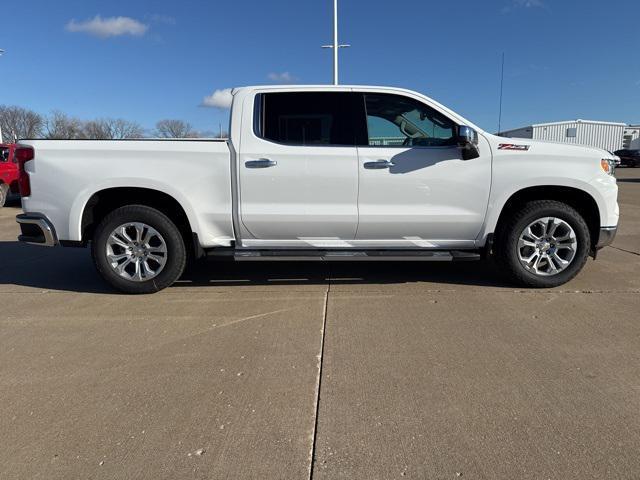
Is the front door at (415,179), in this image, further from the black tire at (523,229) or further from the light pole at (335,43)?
the light pole at (335,43)

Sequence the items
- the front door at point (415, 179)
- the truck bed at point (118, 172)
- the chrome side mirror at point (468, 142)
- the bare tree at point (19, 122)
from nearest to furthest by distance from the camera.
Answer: the chrome side mirror at point (468, 142) → the truck bed at point (118, 172) → the front door at point (415, 179) → the bare tree at point (19, 122)

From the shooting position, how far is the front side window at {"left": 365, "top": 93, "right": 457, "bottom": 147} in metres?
4.73

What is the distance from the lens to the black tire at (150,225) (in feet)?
15.3

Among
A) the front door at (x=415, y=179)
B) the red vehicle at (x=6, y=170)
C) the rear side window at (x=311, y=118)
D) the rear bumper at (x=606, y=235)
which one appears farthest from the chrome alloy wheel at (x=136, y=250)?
the red vehicle at (x=6, y=170)

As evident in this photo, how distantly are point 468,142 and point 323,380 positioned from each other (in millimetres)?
2639

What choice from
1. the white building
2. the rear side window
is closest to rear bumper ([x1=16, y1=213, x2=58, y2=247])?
the rear side window

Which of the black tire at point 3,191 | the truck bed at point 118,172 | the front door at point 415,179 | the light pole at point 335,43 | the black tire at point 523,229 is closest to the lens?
the truck bed at point 118,172

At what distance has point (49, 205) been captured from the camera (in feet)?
15.1

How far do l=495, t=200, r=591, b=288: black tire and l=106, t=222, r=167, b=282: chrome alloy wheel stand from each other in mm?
3350

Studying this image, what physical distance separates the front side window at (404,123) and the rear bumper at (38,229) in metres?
3.18

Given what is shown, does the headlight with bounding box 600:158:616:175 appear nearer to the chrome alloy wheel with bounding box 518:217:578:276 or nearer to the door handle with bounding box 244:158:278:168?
the chrome alloy wheel with bounding box 518:217:578:276

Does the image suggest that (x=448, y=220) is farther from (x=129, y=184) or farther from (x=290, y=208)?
(x=129, y=184)

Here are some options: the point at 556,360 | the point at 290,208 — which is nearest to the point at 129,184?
the point at 290,208

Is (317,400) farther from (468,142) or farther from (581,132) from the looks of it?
(581,132)
